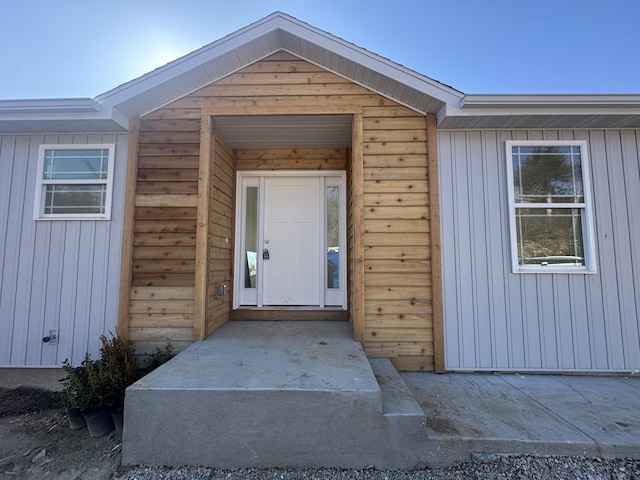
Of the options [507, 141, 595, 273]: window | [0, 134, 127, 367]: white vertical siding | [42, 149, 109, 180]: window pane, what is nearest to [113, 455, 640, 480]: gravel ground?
[507, 141, 595, 273]: window

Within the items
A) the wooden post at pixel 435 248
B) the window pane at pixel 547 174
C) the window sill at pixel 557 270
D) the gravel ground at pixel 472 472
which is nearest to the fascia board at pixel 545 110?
the wooden post at pixel 435 248

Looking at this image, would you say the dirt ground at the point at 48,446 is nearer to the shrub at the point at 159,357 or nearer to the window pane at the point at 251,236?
the shrub at the point at 159,357

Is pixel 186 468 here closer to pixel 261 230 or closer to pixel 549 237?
pixel 261 230

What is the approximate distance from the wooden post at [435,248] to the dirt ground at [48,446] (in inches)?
105

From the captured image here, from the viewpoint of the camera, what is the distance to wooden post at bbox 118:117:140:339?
115 inches

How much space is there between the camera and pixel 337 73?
3.03m

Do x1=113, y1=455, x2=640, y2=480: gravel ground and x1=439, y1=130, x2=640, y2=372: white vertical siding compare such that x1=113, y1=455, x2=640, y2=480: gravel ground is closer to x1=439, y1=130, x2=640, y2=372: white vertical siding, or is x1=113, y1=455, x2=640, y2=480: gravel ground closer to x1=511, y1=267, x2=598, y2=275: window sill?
x1=439, y1=130, x2=640, y2=372: white vertical siding

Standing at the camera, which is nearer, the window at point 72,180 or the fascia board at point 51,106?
the fascia board at point 51,106

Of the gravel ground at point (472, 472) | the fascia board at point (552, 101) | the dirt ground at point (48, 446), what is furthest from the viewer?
the fascia board at point (552, 101)

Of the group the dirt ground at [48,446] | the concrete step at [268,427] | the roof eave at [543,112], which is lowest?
the dirt ground at [48,446]

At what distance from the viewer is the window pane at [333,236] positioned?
4.04m

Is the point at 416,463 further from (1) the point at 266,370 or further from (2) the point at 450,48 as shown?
(2) the point at 450,48

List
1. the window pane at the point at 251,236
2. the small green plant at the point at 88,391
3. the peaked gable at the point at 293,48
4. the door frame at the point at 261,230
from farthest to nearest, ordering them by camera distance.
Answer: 1. the window pane at the point at 251,236
2. the door frame at the point at 261,230
3. the peaked gable at the point at 293,48
4. the small green plant at the point at 88,391

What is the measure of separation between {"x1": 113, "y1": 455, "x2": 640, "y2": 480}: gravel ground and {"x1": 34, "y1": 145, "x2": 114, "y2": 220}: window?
262cm
